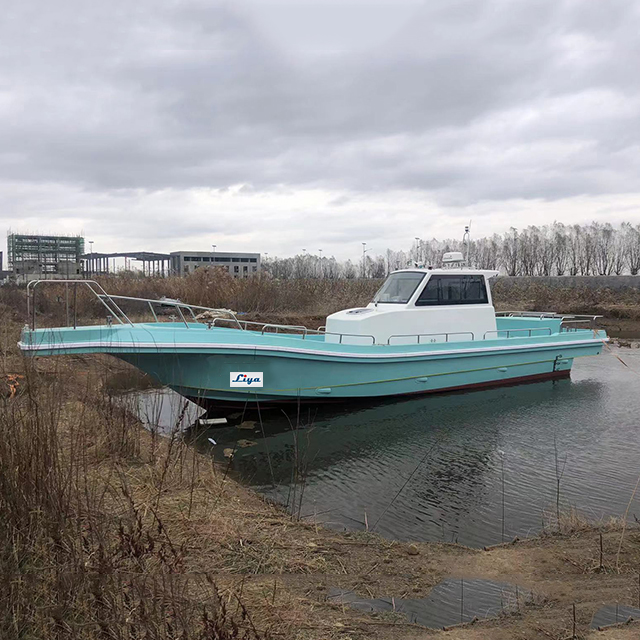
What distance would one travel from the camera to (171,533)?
4.50 meters

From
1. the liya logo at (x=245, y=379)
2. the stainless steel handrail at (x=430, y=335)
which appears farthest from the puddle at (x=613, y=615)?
the stainless steel handrail at (x=430, y=335)

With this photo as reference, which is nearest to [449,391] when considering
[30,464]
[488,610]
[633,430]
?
[633,430]

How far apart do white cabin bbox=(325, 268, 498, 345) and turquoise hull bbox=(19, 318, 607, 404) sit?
0.41 m

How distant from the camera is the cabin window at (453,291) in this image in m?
12.1

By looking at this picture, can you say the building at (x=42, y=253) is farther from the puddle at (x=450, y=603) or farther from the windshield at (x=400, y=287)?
the puddle at (x=450, y=603)

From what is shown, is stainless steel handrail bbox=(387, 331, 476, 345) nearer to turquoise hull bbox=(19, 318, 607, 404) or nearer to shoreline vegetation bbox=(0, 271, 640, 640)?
turquoise hull bbox=(19, 318, 607, 404)

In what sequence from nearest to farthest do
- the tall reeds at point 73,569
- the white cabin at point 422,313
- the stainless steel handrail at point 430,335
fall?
the tall reeds at point 73,569 → the white cabin at point 422,313 → the stainless steel handrail at point 430,335

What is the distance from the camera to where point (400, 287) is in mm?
12297

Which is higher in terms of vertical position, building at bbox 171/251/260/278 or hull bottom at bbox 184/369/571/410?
building at bbox 171/251/260/278

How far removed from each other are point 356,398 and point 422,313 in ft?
7.74

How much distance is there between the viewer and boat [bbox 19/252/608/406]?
8977 mm

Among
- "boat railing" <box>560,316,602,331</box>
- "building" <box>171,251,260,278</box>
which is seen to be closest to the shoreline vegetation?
"boat railing" <box>560,316,602,331</box>

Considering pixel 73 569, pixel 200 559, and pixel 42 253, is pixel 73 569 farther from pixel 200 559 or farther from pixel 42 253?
pixel 42 253

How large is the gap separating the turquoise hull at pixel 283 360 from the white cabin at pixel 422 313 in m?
0.41
